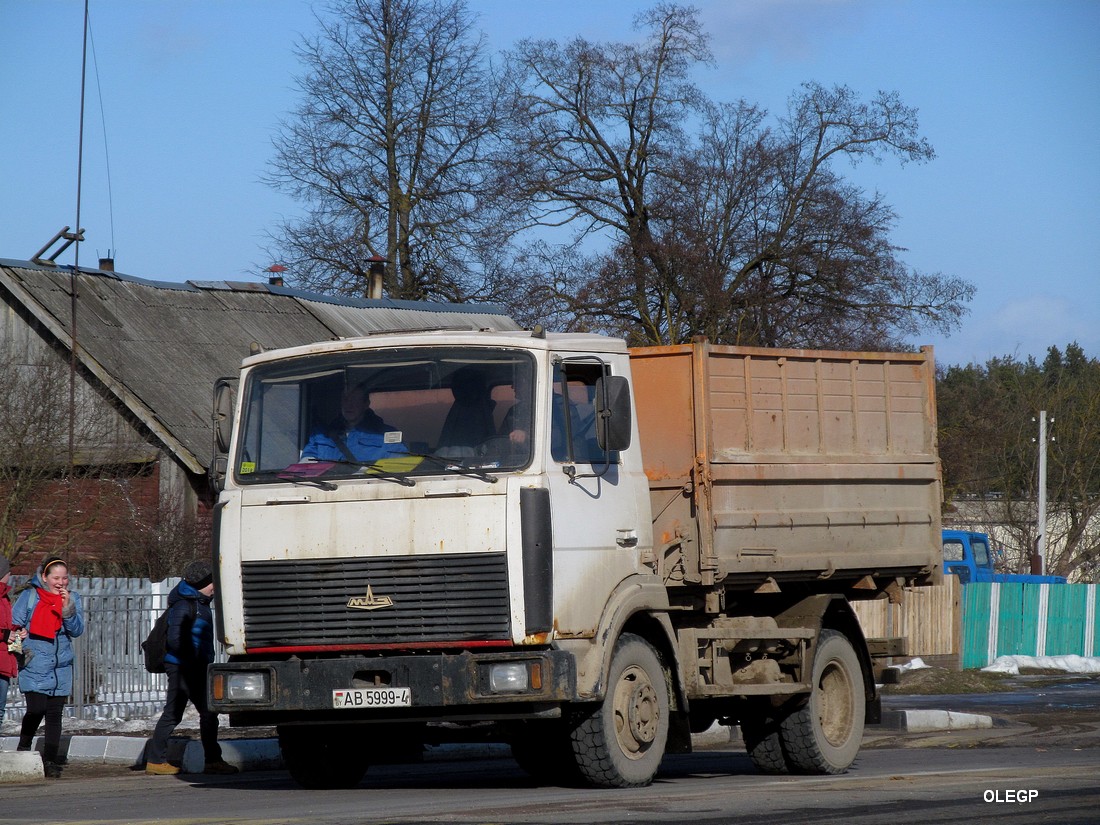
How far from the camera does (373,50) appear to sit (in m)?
41.6

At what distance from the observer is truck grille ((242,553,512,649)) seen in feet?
29.3

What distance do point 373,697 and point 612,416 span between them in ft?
7.18

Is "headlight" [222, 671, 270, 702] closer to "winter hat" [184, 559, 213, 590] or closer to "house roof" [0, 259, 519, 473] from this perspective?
"winter hat" [184, 559, 213, 590]

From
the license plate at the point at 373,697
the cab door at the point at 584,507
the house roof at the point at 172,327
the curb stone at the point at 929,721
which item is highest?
the house roof at the point at 172,327

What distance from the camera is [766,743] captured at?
452 inches

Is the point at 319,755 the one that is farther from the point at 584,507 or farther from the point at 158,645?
the point at 584,507

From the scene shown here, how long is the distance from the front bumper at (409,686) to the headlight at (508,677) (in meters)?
0.02

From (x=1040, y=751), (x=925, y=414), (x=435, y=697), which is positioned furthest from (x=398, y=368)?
(x=1040, y=751)

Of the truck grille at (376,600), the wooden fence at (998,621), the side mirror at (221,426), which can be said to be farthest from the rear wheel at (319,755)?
the wooden fence at (998,621)

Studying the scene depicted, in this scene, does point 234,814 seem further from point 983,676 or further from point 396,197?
point 396,197

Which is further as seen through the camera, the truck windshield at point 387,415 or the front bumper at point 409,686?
the truck windshield at point 387,415

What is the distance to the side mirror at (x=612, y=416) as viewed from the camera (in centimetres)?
943

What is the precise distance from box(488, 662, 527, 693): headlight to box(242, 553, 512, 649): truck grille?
182mm

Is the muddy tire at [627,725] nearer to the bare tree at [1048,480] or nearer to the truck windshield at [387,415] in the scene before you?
the truck windshield at [387,415]
